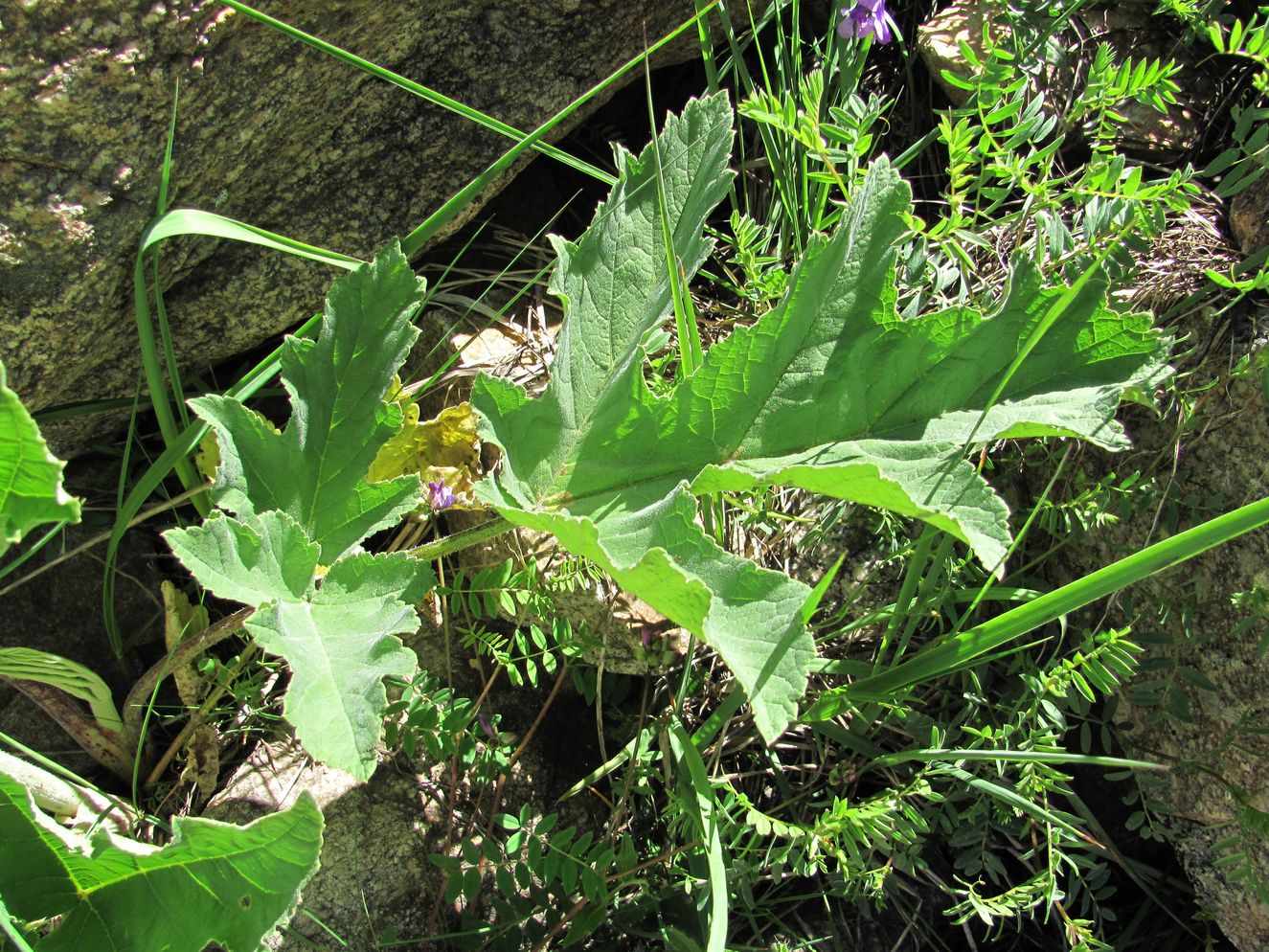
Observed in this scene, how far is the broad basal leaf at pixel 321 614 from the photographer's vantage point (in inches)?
54.2

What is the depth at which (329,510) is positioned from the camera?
1743 mm

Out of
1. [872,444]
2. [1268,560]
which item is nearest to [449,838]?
[872,444]

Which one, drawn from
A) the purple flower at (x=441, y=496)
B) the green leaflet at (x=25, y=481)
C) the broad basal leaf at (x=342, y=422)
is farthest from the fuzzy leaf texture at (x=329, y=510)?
the purple flower at (x=441, y=496)

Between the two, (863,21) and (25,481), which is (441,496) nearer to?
(25,481)

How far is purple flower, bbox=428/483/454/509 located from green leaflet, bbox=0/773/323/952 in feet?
2.37

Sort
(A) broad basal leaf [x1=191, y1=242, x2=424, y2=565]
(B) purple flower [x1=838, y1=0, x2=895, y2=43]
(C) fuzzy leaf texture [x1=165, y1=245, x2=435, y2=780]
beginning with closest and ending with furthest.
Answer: (C) fuzzy leaf texture [x1=165, y1=245, x2=435, y2=780]
(A) broad basal leaf [x1=191, y1=242, x2=424, y2=565]
(B) purple flower [x1=838, y1=0, x2=895, y2=43]

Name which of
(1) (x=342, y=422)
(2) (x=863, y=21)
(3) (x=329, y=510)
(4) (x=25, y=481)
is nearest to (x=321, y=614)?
(3) (x=329, y=510)

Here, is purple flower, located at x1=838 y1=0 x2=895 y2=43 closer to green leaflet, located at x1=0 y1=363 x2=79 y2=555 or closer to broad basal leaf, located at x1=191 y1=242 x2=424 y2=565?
broad basal leaf, located at x1=191 y1=242 x2=424 y2=565

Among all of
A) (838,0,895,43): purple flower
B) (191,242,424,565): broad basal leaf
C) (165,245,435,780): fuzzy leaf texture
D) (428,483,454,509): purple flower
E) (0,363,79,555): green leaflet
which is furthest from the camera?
(838,0,895,43): purple flower

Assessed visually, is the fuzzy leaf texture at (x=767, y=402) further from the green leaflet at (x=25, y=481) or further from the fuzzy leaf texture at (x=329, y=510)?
the green leaflet at (x=25, y=481)

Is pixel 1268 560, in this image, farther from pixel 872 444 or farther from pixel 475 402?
pixel 475 402

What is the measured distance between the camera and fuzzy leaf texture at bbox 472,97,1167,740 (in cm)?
147

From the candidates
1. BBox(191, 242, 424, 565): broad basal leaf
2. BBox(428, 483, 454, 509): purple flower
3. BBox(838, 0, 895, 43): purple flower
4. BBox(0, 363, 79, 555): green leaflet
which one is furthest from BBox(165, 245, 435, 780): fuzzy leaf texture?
BBox(838, 0, 895, 43): purple flower

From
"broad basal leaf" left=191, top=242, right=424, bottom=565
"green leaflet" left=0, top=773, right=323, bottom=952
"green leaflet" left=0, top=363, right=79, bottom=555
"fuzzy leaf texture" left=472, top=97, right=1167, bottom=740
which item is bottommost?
"green leaflet" left=0, top=773, right=323, bottom=952
